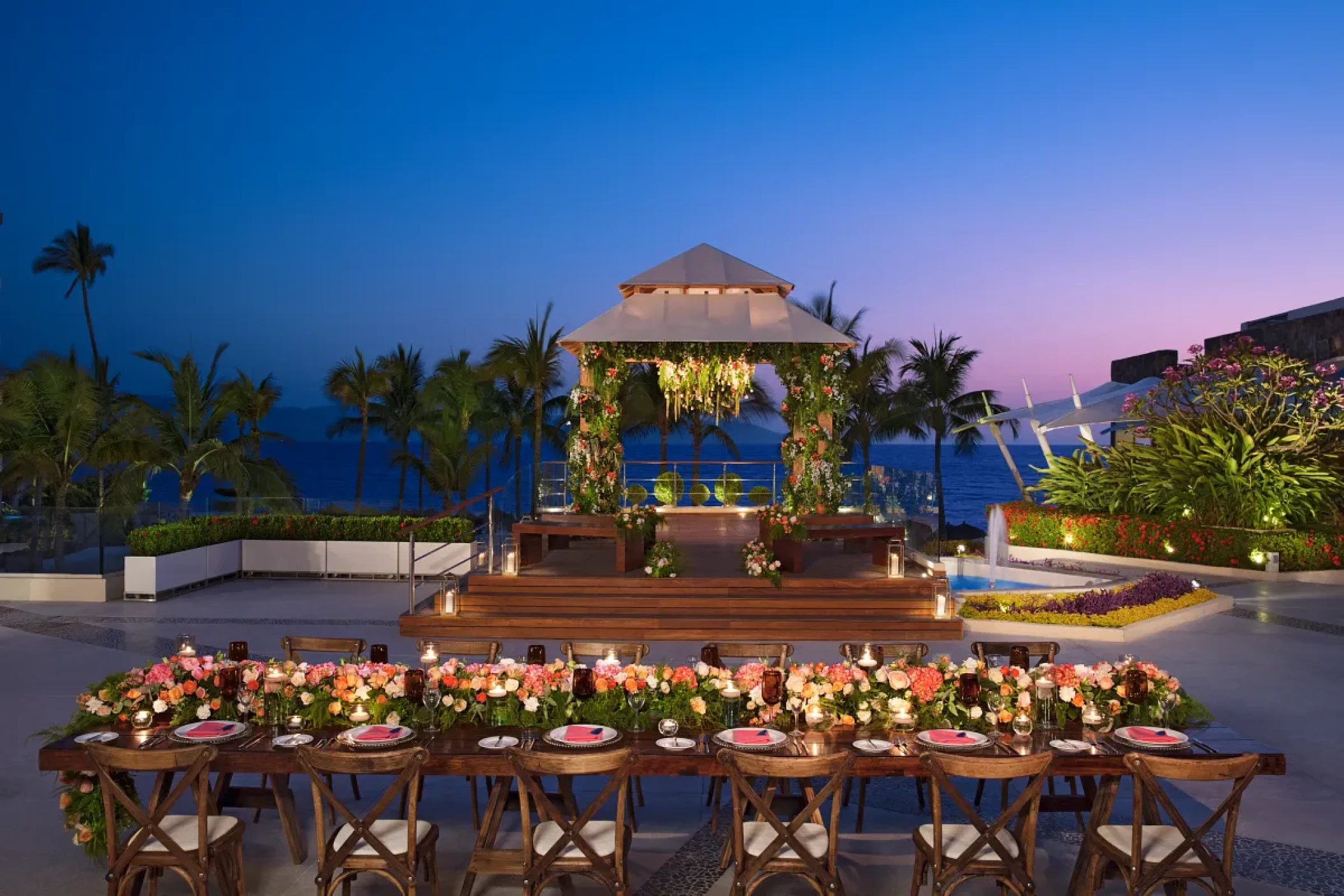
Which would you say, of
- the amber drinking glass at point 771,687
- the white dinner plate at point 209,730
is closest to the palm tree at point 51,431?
the white dinner plate at point 209,730

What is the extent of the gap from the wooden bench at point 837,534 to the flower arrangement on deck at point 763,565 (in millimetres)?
199

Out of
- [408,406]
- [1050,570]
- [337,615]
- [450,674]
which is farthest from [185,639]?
[408,406]

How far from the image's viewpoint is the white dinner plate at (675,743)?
190 inches

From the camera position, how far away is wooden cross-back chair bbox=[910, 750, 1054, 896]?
14.5ft

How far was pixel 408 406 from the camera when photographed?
32312 millimetres

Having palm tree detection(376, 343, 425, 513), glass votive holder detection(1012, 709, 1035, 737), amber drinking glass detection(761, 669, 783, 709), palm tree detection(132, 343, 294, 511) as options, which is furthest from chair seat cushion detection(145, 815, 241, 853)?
palm tree detection(376, 343, 425, 513)

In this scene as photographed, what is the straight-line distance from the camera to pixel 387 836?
4.83m

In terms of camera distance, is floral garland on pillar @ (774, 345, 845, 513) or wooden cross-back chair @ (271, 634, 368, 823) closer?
wooden cross-back chair @ (271, 634, 368, 823)

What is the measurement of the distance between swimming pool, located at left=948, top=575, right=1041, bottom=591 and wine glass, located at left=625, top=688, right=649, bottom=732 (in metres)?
11.8

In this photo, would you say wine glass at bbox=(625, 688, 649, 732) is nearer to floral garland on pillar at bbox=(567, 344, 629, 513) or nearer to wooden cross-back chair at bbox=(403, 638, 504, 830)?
wooden cross-back chair at bbox=(403, 638, 504, 830)

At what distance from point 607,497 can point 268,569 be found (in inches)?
227

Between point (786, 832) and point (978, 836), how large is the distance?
39.4 inches

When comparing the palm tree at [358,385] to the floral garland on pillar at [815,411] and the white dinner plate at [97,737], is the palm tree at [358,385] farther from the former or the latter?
the white dinner plate at [97,737]

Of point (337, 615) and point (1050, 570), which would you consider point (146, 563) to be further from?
point (1050, 570)
